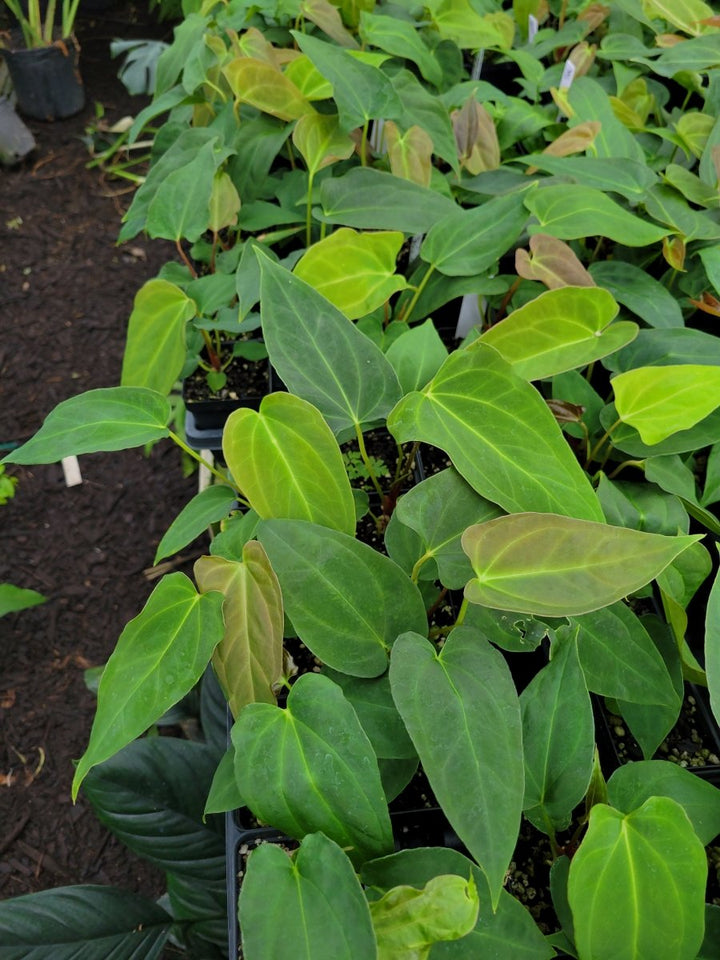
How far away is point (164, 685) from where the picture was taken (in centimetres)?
55

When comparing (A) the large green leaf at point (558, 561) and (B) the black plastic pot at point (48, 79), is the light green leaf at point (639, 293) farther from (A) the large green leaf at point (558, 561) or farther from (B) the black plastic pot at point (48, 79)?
(B) the black plastic pot at point (48, 79)

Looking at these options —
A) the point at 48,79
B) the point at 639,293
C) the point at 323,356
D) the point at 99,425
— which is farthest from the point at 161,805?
the point at 48,79

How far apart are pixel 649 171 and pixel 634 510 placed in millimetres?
473

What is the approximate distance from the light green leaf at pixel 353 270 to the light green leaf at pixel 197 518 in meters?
0.24

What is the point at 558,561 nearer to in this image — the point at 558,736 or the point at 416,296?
the point at 558,736

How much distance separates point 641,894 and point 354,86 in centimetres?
91

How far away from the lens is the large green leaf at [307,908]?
437mm

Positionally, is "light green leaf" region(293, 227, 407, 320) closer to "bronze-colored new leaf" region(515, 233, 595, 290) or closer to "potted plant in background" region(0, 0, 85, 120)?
"bronze-colored new leaf" region(515, 233, 595, 290)

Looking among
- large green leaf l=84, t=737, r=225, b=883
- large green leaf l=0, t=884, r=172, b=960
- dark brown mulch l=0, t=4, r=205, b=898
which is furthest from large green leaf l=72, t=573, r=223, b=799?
dark brown mulch l=0, t=4, r=205, b=898

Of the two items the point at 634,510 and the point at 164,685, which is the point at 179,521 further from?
the point at 634,510

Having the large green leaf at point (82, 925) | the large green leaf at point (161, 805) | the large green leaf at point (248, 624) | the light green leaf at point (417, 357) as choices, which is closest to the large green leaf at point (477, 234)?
the light green leaf at point (417, 357)

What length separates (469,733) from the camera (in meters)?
0.49

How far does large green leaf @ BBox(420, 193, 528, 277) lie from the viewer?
838mm

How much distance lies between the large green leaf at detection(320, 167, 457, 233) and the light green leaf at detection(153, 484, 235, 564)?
36 centimetres
